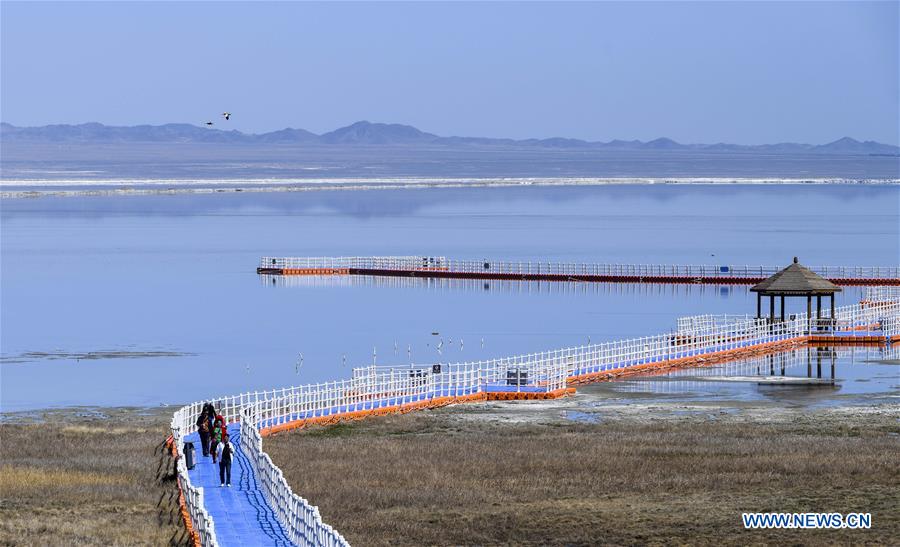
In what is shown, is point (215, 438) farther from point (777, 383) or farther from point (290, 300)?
point (290, 300)

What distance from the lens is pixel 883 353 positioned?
219ft

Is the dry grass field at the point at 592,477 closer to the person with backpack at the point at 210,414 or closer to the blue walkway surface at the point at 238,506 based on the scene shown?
the blue walkway surface at the point at 238,506

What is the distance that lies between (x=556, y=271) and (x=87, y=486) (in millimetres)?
77637

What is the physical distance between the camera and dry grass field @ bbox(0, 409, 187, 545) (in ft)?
98.7

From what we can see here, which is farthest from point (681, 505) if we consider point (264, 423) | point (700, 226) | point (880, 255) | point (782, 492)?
point (700, 226)

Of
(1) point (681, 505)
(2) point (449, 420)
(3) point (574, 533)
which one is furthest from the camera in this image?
(2) point (449, 420)

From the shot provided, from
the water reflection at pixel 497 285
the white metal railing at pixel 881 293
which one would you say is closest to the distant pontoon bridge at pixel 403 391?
the white metal railing at pixel 881 293

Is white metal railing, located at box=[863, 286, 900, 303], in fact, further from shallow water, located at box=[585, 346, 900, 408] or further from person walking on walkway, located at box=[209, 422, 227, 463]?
person walking on walkway, located at box=[209, 422, 227, 463]

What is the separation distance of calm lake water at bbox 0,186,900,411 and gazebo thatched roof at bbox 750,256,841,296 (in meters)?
9.05

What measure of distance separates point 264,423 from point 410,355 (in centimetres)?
2505

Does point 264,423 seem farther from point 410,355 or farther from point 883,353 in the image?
point 883,353

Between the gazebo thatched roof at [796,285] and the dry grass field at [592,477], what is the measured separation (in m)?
21.6

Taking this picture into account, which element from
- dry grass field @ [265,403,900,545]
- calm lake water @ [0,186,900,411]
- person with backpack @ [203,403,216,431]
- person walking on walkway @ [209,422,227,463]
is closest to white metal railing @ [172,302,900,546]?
person walking on walkway @ [209,422,227,463]

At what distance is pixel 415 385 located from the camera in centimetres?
5344
